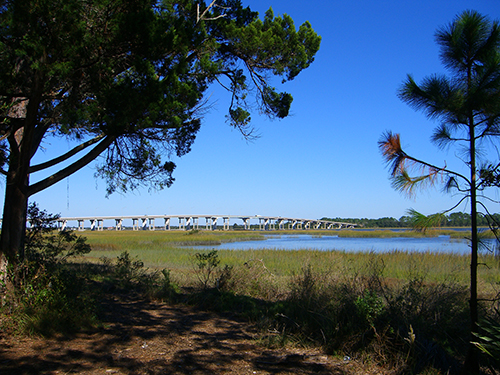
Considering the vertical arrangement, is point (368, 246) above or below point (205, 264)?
below

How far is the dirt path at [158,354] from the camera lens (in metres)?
3.93

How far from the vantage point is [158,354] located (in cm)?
439

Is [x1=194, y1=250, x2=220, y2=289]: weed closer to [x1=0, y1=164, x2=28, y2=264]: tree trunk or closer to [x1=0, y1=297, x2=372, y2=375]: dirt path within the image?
[x1=0, y1=297, x2=372, y2=375]: dirt path

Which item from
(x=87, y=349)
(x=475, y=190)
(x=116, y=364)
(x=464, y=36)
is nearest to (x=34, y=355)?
(x=87, y=349)

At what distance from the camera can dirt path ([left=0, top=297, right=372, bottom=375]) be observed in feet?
12.9

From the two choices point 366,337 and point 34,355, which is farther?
point 366,337

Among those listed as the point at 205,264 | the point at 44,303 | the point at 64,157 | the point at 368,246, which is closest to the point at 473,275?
the point at 44,303

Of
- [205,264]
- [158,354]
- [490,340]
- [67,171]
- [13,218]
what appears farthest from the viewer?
[205,264]

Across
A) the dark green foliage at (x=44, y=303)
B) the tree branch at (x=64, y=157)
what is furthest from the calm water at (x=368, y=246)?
the dark green foliage at (x=44, y=303)

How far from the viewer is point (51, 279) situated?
5.62 m

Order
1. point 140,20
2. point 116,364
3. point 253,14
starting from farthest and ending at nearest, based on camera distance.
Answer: point 253,14, point 140,20, point 116,364

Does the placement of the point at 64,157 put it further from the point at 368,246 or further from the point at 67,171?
the point at 368,246

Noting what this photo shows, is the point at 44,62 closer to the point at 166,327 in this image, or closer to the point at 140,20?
the point at 140,20

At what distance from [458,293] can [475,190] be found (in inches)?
122
